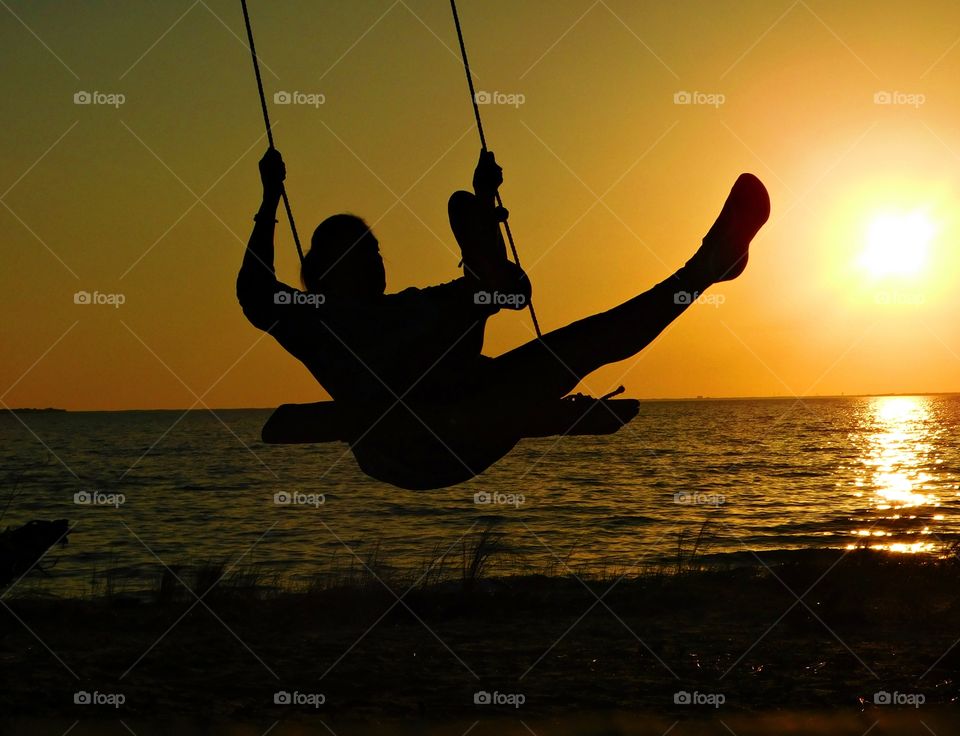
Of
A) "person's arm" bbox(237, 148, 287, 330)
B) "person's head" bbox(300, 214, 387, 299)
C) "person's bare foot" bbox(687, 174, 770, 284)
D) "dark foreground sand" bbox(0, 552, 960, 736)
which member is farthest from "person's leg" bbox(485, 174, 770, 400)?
"dark foreground sand" bbox(0, 552, 960, 736)

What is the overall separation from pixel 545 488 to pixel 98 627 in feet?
86.4

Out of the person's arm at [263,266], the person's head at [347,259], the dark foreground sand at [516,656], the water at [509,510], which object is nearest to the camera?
the person's arm at [263,266]

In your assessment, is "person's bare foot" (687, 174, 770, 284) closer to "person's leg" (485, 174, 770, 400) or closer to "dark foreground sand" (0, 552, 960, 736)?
"person's leg" (485, 174, 770, 400)

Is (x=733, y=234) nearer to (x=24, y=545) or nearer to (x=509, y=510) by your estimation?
(x=24, y=545)

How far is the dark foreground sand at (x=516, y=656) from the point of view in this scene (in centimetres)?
909

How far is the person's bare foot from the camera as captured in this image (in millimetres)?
5090

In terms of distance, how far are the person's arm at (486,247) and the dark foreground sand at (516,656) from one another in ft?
16.1

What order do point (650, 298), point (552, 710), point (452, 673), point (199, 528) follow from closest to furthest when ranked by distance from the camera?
point (650, 298) → point (552, 710) → point (452, 673) → point (199, 528)

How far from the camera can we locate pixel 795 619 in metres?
12.7

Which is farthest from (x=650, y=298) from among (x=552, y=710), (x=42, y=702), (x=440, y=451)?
(x=42, y=702)

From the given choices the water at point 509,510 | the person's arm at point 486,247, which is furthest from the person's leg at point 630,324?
the water at point 509,510

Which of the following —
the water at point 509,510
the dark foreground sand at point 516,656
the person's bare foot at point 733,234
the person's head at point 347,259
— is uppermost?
the water at point 509,510

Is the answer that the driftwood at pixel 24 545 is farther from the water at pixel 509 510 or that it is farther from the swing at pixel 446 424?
the swing at pixel 446 424

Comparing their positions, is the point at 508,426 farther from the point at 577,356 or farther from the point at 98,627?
the point at 98,627
